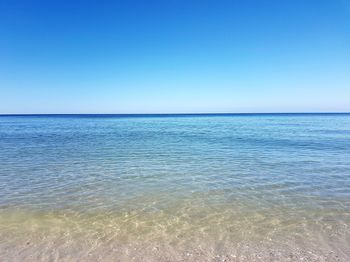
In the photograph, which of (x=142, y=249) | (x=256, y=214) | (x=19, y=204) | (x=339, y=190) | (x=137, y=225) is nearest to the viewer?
(x=142, y=249)

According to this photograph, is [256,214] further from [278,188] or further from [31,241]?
[31,241]

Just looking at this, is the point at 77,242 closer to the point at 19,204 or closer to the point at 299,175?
the point at 19,204

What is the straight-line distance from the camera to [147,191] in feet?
30.7

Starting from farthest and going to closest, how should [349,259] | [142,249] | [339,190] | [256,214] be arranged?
[339,190], [256,214], [142,249], [349,259]

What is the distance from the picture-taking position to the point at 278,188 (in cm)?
970

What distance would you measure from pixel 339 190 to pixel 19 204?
977 cm

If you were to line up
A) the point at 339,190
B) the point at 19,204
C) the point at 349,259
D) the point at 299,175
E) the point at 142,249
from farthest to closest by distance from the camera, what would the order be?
1. the point at 299,175
2. the point at 339,190
3. the point at 19,204
4. the point at 142,249
5. the point at 349,259

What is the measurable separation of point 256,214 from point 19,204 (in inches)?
254

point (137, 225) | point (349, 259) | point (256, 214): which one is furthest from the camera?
point (256, 214)

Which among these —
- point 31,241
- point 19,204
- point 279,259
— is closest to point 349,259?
point 279,259

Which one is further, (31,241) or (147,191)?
(147,191)

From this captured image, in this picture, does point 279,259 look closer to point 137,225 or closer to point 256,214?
point 256,214

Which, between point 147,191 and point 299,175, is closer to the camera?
point 147,191

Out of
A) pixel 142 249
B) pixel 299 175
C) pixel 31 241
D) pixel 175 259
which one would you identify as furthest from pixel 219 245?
pixel 299 175
